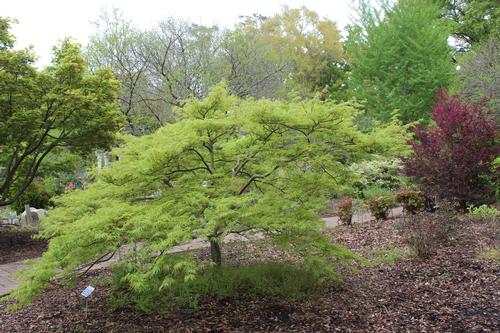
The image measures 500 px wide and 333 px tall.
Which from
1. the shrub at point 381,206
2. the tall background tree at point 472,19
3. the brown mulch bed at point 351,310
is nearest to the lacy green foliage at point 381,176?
the shrub at point 381,206

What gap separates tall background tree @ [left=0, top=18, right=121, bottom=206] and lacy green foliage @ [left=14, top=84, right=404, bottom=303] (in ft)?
13.9

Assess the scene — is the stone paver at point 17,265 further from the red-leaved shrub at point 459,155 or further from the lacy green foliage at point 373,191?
the lacy green foliage at point 373,191

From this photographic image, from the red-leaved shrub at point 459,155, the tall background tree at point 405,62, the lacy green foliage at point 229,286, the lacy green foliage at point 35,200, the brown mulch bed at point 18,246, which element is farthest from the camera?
the tall background tree at point 405,62

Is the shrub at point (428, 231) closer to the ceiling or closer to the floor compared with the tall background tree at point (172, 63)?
closer to the floor

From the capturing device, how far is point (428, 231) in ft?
21.2

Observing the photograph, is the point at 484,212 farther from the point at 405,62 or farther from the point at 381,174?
the point at 405,62

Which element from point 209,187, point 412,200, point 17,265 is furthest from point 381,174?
point 209,187

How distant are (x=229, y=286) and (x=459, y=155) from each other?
21.1 feet

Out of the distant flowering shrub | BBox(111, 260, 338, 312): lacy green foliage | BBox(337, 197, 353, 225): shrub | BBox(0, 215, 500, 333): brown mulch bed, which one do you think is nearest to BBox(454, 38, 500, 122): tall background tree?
the distant flowering shrub

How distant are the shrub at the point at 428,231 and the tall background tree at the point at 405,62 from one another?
11.0 m

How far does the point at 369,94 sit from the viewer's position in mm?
18953

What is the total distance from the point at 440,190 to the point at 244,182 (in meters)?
6.25

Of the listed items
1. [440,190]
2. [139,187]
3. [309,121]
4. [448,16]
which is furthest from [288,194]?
[448,16]

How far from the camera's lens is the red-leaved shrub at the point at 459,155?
9070mm
